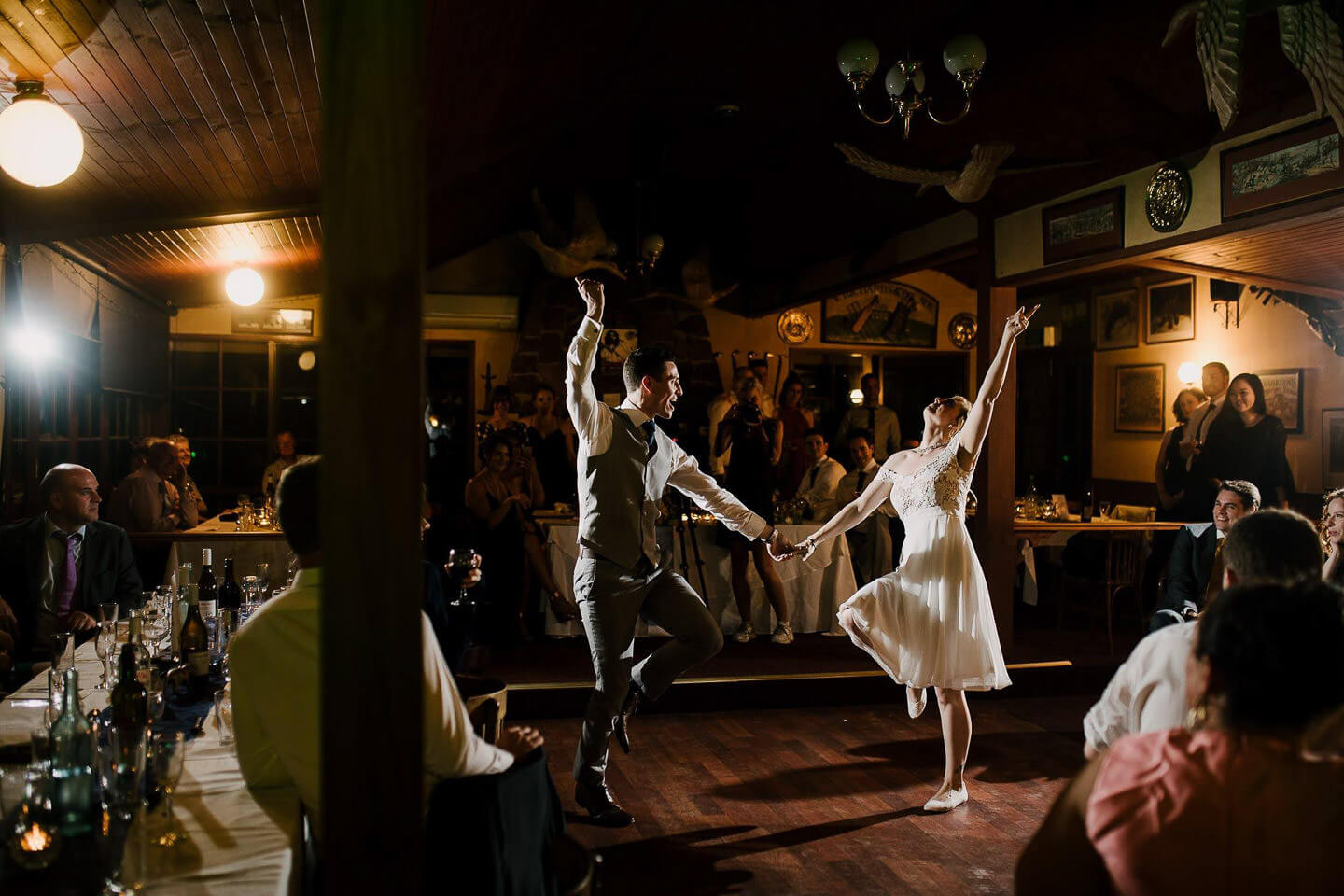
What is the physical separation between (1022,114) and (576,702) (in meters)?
3.91

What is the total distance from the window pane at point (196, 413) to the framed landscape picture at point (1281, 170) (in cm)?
872

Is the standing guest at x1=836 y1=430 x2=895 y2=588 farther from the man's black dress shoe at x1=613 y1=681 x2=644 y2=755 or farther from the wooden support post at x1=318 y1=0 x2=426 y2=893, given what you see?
the wooden support post at x1=318 y1=0 x2=426 y2=893

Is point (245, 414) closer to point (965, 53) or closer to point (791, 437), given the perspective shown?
point (791, 437)

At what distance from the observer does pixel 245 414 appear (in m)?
10.1

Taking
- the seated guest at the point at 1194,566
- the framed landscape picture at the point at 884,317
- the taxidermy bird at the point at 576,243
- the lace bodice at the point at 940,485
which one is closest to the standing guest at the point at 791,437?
the taxidermy bird at the point at 576,243

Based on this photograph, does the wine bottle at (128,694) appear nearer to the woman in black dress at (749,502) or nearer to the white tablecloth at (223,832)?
the white tablecloth at (223,832)

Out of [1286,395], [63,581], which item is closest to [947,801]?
[63,581]

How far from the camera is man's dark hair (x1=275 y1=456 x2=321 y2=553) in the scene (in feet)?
6.71

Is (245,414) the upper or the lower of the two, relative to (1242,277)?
lower

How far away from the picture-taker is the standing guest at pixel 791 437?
8789 mm

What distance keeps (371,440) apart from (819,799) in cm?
312

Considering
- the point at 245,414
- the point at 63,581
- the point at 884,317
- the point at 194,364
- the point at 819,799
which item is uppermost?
the point at 884,317

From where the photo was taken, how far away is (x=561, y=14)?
4.30 meters

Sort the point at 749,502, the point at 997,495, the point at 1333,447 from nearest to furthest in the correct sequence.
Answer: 1. the point at 997,495
2. the point at 749,502
3. the point at 1333,447
